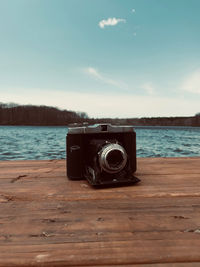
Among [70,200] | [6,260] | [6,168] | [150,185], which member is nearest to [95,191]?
[70,200]

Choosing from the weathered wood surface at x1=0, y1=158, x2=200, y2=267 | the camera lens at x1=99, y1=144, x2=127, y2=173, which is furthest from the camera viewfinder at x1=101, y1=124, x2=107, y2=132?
the weathered wood surface at x1=0, y1=158, x2=200, y2=267

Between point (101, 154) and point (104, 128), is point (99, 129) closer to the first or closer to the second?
point (104, 128)

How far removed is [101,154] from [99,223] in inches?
22.6

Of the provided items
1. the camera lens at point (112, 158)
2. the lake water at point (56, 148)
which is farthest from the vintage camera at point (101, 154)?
the lake water at point (56, 148)

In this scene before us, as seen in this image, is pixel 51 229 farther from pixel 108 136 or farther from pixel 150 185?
pixel 108 136

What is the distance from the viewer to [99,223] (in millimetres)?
876

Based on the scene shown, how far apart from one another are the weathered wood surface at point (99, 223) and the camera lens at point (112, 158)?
0.46ft

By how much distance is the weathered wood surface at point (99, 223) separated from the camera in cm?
66

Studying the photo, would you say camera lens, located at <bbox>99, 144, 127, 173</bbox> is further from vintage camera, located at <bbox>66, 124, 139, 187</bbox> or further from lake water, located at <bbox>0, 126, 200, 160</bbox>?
lake water, located at <bbox>0, 126, 200, 160</bbox>

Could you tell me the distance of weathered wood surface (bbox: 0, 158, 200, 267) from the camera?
66 cm

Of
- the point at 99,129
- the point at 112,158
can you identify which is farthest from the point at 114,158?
the point at 99,129

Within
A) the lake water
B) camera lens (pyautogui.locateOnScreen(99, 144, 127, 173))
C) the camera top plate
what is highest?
the camera top plate

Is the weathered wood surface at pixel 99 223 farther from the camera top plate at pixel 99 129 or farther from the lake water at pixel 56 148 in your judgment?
the lake water at pixel 56 148

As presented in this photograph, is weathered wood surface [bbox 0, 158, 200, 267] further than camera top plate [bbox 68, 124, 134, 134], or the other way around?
camera top plate [bbox 68, 124, 134, 134]
